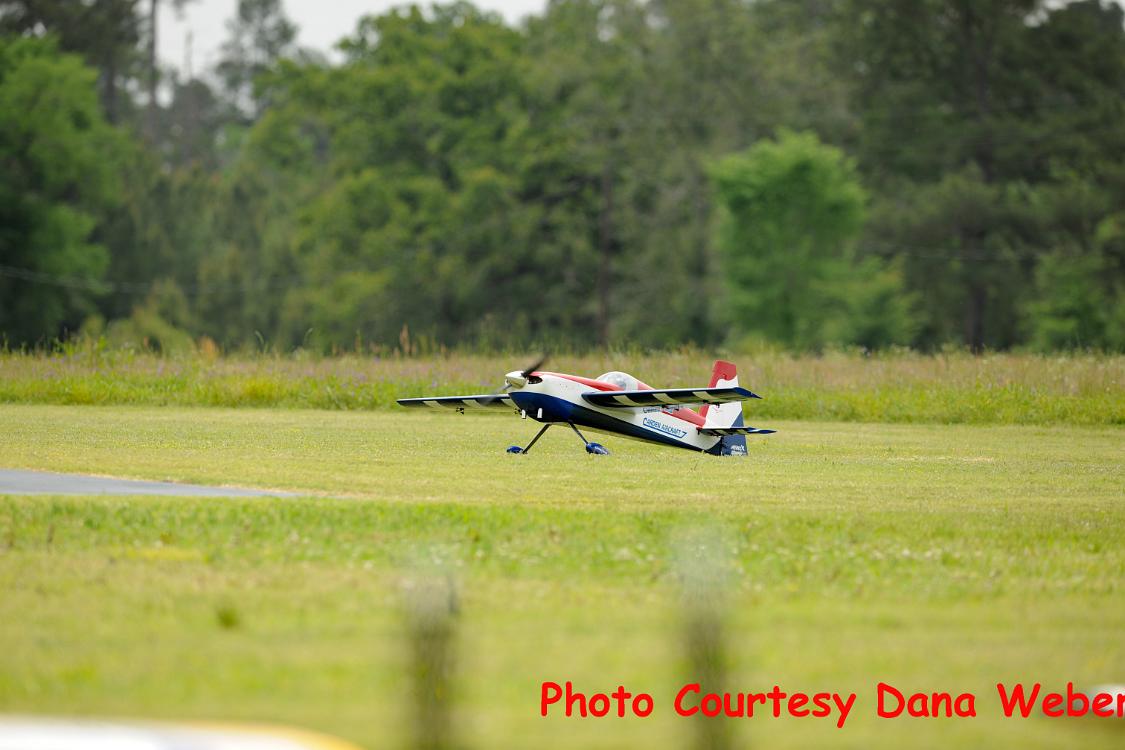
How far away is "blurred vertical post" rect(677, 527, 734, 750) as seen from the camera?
7559 millimetres

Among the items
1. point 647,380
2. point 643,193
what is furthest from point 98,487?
point 643,193

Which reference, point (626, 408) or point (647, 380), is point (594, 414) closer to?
point (626, 408)

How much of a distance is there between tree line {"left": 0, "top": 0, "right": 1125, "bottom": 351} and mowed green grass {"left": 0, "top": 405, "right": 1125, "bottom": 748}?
172ft

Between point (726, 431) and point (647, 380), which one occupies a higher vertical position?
point (726, 431)

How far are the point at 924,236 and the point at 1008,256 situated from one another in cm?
386

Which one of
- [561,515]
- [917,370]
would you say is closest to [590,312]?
[917,370]

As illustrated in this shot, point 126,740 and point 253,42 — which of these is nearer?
point 126,740

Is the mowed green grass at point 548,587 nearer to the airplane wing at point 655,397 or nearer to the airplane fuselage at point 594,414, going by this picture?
the airplane wing at point 655,397

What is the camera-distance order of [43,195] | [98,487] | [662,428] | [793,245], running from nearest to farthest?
1. [98,487]
2. [662,428]
3. [793,245]
4. [43,195]

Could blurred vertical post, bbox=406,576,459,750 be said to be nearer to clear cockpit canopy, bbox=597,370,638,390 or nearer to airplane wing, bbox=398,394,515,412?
clear cockpit canopy, bbox=597,370,638,390

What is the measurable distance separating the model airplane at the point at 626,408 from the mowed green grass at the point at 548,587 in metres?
1.08

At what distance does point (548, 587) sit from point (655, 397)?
29.2 ft

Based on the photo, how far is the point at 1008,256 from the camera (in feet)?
235

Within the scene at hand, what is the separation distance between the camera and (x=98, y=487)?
1488 centimetres
